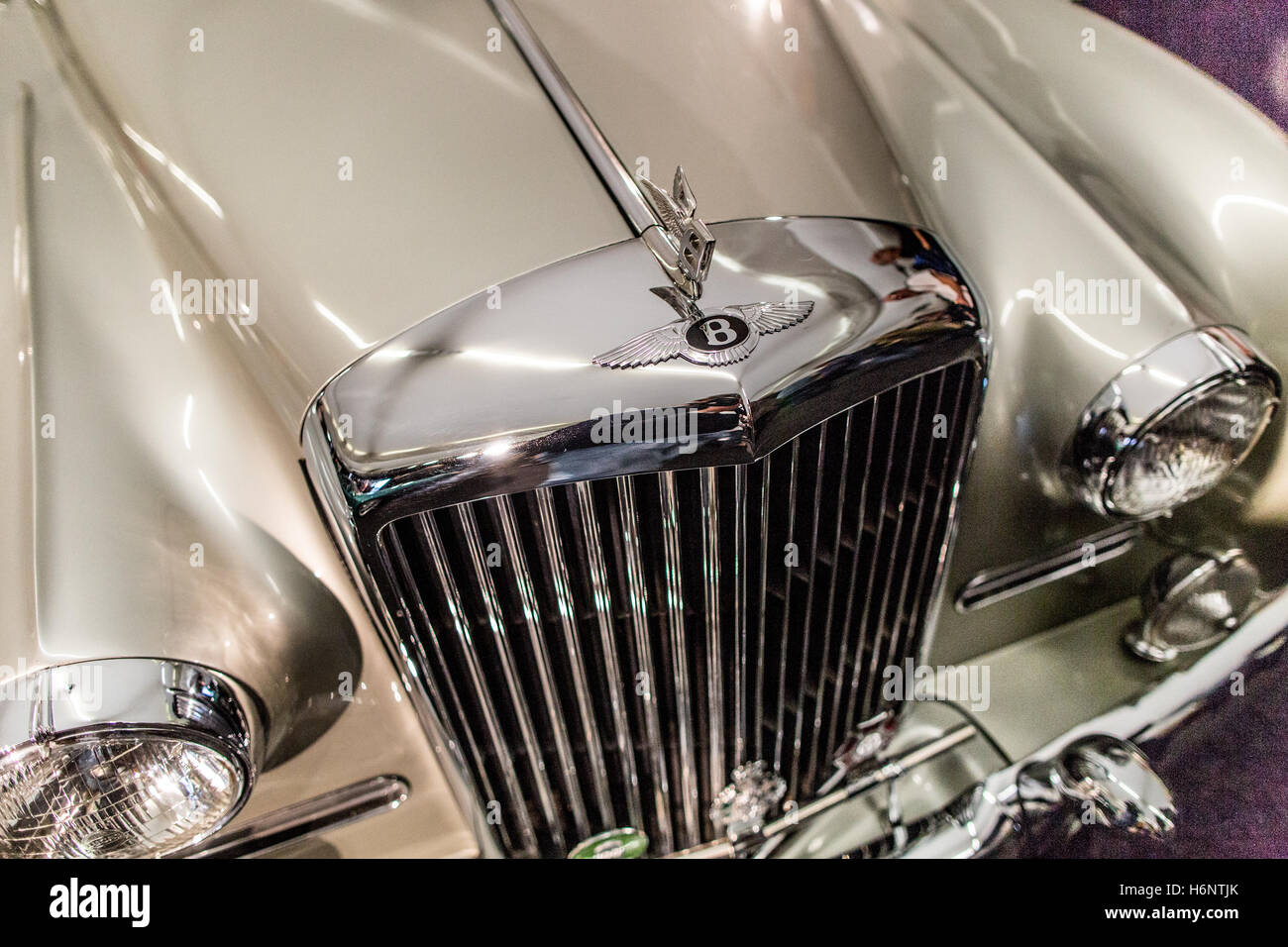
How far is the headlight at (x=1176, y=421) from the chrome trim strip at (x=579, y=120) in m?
0.50

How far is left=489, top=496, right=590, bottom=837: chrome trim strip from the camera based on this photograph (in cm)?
77

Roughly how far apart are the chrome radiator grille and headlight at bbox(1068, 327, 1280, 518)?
0.15 m

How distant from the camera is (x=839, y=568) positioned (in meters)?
0.94

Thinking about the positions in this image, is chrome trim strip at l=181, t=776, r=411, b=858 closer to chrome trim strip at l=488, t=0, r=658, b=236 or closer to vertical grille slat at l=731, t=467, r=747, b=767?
vertical grille slat at l=731, t=467, r=747, b=767

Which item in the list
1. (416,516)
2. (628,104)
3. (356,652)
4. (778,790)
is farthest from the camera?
(778,790)

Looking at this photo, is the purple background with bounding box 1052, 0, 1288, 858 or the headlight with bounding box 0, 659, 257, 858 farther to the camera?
the purple background with bounding box 1052, 0, 1288, 858

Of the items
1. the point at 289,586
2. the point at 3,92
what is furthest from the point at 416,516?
the point at 3,92

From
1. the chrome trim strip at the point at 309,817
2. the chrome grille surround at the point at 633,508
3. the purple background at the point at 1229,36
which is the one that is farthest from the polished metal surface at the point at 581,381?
the purple background at the point at 1229,36

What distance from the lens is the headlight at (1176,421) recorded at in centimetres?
88

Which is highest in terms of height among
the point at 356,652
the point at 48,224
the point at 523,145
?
the point at 523,145

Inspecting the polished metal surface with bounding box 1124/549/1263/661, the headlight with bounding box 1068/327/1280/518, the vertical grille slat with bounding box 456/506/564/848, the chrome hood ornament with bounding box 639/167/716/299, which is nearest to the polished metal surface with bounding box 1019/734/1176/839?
the polished metal surface with bounding box 1124/549/1263/661

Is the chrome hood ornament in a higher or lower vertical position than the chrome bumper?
higher

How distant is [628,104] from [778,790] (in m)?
0.81
